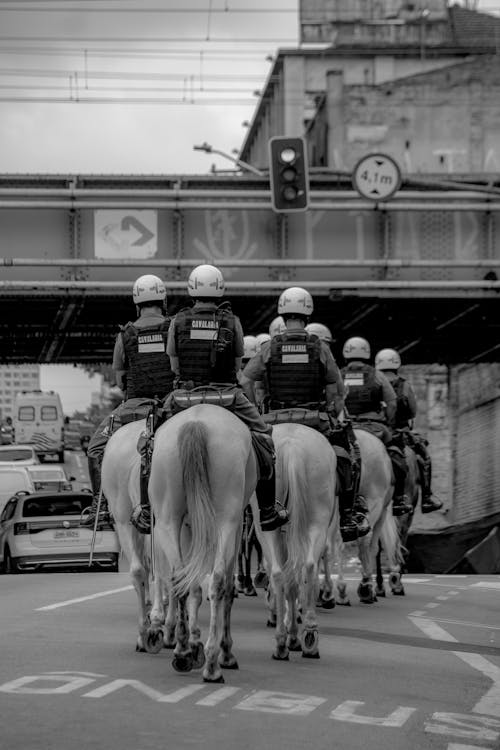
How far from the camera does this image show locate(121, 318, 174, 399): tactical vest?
12281mm

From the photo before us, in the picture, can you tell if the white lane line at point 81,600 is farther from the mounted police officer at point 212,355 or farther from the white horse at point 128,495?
the mounted police officer at point 212,355

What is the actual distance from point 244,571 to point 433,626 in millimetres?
4000

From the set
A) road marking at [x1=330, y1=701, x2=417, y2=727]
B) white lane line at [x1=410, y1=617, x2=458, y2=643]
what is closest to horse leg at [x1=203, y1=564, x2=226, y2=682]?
road marking at [x1=330, y1=701, x2=417, y2=727]

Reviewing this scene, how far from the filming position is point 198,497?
984 centimetres

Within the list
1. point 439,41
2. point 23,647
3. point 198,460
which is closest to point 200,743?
point 198,460

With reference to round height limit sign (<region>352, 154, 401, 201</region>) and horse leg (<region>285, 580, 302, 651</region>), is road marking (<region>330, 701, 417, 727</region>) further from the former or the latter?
round height limit sign (<region>352, 154, 401, 201</region>)

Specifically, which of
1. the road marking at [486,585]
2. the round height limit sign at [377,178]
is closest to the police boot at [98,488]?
the road marking at [486,585]

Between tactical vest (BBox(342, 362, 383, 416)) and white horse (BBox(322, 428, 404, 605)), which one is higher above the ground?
tactical vest (BBox(342, 362, 383, 416))

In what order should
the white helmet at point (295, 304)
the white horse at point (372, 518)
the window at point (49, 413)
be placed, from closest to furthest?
the white helmet at point (295, 304) → the white horse at point (372, 518) → the window at point (49, 413)

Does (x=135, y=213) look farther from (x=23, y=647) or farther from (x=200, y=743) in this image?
(x=200, y=743)

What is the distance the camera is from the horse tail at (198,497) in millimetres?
9797

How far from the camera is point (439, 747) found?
742cm

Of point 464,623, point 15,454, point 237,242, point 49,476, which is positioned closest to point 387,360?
point 464,623

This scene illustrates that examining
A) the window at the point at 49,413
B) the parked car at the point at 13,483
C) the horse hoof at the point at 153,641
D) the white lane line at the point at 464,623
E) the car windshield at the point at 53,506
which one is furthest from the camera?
the window at the point at 49,413
